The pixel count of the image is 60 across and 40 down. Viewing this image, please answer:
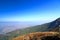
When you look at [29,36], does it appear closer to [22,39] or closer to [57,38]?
[22,39]

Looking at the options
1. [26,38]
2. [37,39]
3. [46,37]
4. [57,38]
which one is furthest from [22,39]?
[57,38]

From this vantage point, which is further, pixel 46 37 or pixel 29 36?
pixel 29 36

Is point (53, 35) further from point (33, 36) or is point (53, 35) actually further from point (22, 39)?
point (22, 39)

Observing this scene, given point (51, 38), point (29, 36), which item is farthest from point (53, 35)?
point (29, 36)

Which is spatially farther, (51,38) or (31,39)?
(31,39)

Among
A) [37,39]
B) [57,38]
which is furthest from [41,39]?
[57,38]

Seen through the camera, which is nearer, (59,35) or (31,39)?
(59,35)

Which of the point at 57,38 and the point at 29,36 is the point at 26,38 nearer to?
the point at 29,36
